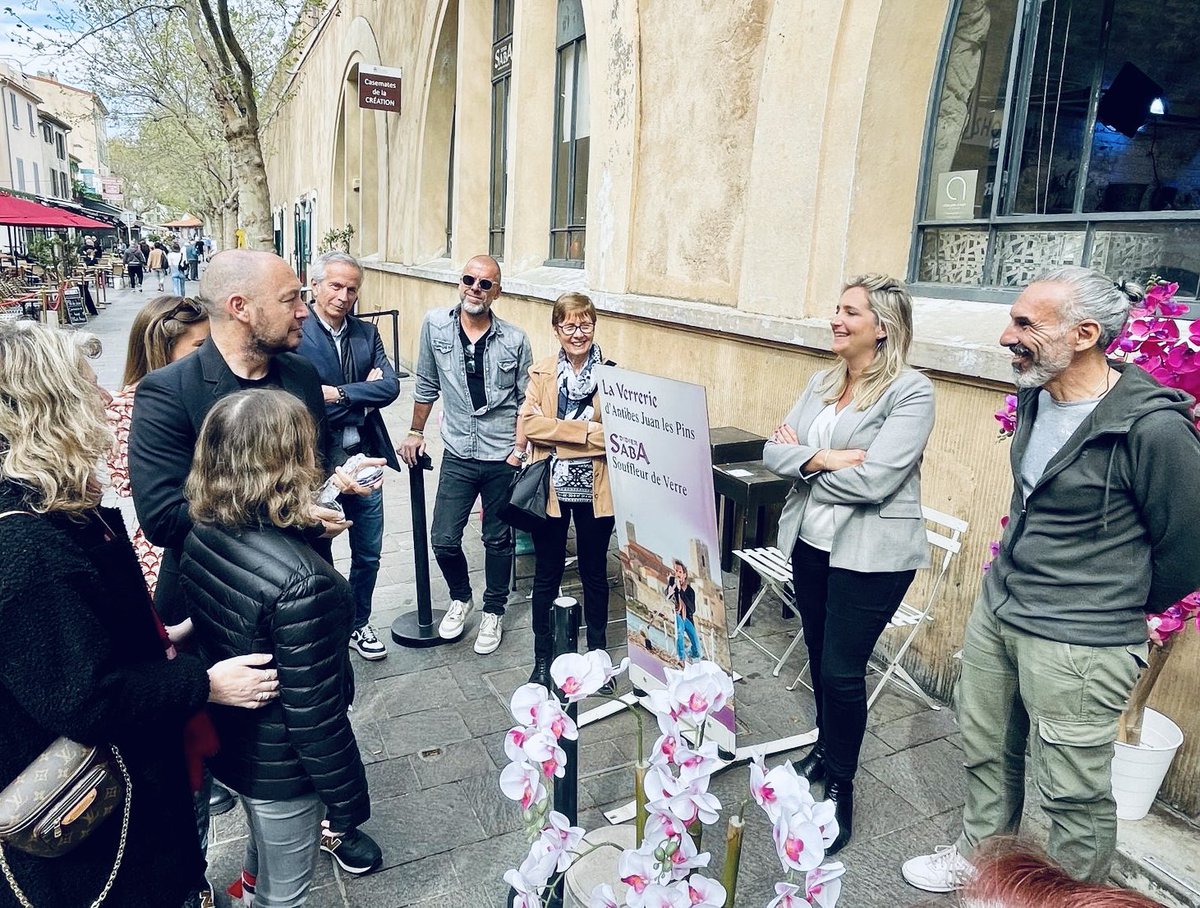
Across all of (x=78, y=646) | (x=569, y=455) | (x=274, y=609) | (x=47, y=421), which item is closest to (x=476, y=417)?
(x=569, y=455)

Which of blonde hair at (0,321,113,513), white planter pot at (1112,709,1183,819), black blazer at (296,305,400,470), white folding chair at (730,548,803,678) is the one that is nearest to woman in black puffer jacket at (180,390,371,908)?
blonde hair at (0,321,113,513)

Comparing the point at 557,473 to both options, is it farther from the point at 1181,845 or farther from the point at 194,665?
the point at 1181,845

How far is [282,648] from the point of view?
196 cm

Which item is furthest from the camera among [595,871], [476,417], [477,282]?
[476,417]

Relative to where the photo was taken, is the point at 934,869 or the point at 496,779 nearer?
the point at 934,869

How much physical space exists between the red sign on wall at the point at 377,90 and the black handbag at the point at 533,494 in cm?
1137

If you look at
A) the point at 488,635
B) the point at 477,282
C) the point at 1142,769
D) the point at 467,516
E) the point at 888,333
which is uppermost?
the point at 477,282

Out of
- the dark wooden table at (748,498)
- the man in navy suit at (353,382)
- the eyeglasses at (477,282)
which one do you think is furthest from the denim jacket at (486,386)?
the dark wooden table at (748,498)

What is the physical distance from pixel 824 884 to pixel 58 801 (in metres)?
1.44

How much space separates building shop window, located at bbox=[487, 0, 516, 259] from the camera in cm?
1030

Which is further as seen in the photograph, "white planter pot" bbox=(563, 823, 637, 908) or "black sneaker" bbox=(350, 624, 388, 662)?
"black sneaker" bbox=(350, 624, 388, 662)

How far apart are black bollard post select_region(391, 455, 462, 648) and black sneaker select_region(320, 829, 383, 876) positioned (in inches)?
63.7

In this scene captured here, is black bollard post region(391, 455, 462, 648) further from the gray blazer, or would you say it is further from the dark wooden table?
the gray blazer

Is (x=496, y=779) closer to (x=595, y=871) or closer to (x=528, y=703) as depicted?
(x=595, y=871)
